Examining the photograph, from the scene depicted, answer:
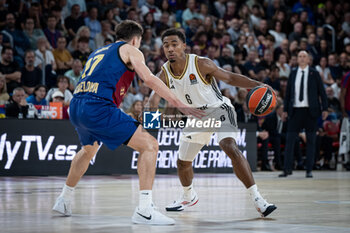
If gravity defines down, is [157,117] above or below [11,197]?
above

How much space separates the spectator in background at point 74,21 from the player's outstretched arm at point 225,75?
33.4ft

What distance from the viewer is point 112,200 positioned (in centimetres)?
809

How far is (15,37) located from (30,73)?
4.58ft

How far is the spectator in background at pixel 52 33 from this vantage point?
641 inches

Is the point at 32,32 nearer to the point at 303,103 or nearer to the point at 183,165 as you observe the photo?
the point at 303,103

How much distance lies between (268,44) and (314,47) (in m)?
1.75

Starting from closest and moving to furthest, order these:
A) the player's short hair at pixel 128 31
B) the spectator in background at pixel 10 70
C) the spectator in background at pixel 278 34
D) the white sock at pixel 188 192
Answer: the player's short hair at pixel 128 31, the white sock at pixel 188 192, the spectator in background at pixel 10 70, the spectator in background at pixel 278 34

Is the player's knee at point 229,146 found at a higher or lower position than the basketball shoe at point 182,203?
higher

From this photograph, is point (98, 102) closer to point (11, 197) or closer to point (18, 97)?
point (11, 197)

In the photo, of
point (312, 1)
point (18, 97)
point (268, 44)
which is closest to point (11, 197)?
point (18, 97)

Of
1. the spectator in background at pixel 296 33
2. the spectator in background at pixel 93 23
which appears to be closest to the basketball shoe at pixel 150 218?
the spectator in background at pixel 93 23

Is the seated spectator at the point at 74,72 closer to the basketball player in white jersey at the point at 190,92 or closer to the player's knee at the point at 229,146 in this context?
the basketball player in white jersey at the point at 190,92

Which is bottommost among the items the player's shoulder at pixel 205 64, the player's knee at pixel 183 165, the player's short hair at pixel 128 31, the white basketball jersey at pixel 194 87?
the player's knee at pixel 183 165

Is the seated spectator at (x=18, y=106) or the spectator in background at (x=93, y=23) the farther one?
the spectator in background at (x=93, y=23)
